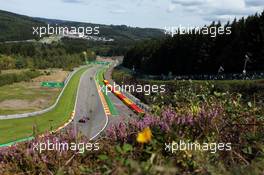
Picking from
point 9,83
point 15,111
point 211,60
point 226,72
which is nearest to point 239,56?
point 226,72

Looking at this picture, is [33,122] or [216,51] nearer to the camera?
[33,122]

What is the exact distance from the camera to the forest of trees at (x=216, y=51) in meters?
94.9

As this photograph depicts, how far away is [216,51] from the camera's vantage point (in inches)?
4250

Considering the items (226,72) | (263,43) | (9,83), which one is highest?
(263,43)

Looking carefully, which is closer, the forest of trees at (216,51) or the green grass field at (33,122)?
the green grass field at (33,122)

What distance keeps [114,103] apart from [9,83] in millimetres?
80453

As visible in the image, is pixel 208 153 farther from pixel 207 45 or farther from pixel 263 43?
pixel 207 45

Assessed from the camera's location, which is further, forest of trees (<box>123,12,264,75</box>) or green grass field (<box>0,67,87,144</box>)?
forest of trees (<box>123,12,264,75</box>)

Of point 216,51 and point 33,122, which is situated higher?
point 216,51

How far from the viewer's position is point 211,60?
110125 millimetres

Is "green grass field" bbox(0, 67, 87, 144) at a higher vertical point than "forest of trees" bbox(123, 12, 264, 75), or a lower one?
lower

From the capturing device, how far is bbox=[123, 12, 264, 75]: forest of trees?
94.9m

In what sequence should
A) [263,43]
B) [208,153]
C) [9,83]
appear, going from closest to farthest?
[208,153] → [263,43] → [9,83]

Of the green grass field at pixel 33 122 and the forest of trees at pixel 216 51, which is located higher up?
the forest of trees at pixel 216 51
